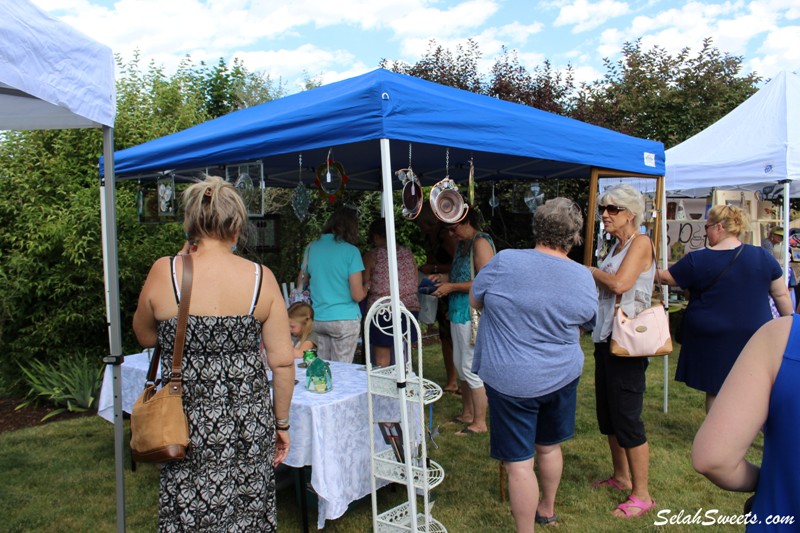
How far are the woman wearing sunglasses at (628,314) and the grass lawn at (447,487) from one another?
10.3 inches

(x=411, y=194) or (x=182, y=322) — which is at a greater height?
(x=411, y=194)

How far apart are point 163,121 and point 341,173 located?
379 centimetres

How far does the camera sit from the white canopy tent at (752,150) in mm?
4762

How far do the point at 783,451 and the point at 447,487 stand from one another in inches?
97.7

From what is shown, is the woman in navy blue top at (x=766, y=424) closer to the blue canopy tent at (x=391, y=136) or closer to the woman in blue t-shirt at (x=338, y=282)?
the blue canopy tent at (x=391, y=136)

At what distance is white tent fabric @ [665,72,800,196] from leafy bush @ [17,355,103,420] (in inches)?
207

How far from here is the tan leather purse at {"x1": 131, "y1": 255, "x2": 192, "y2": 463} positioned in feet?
5.58

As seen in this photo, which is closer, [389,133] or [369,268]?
[389,133]

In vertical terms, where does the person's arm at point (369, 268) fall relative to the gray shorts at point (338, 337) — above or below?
above

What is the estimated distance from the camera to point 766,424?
42.1 inches

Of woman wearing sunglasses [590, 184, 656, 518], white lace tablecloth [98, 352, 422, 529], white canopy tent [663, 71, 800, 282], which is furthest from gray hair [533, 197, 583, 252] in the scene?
white canopy tent [663, 71, 800, 282]

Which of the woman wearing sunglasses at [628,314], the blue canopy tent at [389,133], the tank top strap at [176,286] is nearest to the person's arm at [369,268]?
the blue canopy tent at [389,133]

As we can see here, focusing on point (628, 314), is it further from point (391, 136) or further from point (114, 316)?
point (114, 316)

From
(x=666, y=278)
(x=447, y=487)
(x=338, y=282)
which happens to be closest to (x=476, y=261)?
(x=338, y=282)
